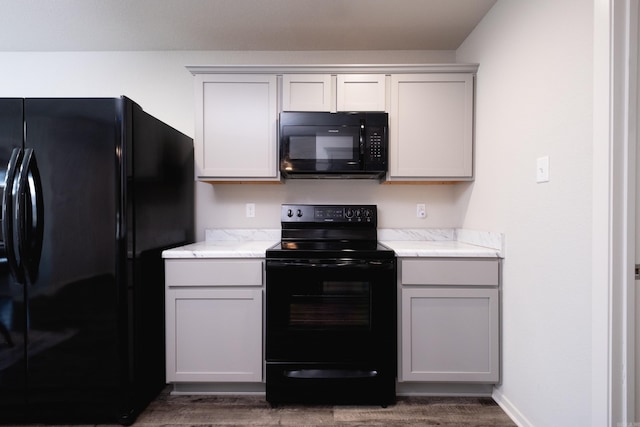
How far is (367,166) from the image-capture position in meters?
2.16

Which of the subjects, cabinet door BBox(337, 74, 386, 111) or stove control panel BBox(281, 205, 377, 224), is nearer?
cabinet door BBox(337, 74, 386, 111)

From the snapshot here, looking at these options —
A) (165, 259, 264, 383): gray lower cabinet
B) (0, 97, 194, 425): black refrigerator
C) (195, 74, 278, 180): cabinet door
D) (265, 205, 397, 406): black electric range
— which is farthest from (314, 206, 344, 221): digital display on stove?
(0, 97, 194, 425): black refrigerator

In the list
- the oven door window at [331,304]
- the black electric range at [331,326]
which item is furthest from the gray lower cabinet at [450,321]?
the oven door window at [331,304]

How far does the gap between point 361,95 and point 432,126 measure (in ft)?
1.77

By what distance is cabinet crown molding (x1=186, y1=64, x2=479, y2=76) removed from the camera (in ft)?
7.05

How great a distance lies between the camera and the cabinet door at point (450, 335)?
1.84 metres

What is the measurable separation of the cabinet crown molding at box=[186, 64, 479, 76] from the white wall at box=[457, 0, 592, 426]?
23 cm

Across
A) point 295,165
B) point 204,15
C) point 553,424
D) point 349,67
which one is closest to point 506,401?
point 553,424

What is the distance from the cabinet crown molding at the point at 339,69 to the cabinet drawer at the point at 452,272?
1.30 metres

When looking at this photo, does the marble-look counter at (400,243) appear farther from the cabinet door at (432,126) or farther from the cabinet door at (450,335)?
the cabinet door at (432,126)

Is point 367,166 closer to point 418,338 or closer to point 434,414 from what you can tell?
point 418,338

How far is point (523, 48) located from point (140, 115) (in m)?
2.08

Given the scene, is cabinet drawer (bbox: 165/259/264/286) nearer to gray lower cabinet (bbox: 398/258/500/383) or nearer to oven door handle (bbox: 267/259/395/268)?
oven door handle (bbox: 267/259/395/268)

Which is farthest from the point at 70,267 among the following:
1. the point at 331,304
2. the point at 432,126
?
the point at 432,126
